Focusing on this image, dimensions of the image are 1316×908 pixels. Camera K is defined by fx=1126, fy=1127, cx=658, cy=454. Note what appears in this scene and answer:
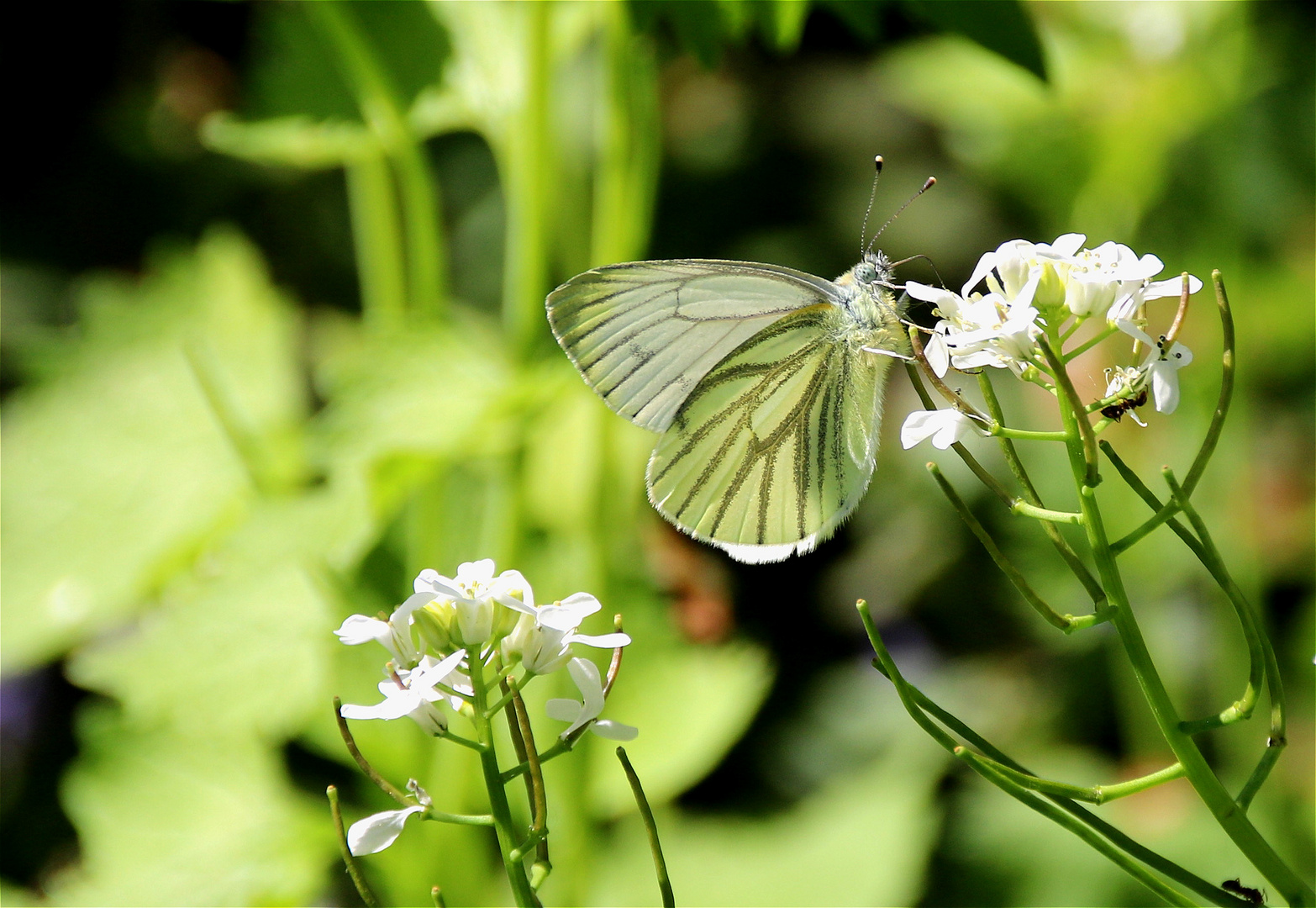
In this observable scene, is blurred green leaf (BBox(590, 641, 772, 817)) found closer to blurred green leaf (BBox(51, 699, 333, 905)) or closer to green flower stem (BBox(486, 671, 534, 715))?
blurred green leaf (BBox(51, 699, 333, 905))

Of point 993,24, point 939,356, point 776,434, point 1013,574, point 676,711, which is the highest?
point 993,24

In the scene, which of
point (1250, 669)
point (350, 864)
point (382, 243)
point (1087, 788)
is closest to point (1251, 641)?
point (1250, 669)

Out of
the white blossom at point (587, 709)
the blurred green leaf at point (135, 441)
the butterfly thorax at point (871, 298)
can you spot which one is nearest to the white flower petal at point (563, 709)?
the white blossom at point (587, 709)

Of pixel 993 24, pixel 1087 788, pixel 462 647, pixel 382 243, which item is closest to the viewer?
pixel 1087 788

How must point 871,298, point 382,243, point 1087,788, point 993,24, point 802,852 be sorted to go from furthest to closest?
1. point 802,852
2. point 382,243
3. point 871,298
4. point 993,24
5. point 1087,788

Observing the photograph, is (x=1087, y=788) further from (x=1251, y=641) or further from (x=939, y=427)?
(x=939, y=427)

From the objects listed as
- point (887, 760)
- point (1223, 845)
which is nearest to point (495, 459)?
point (887, 760)
